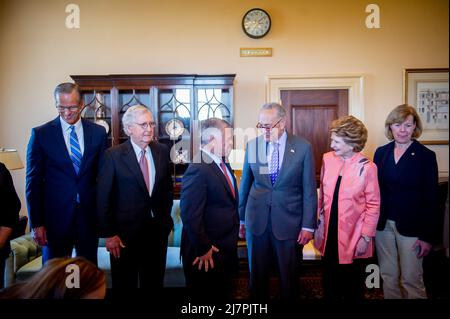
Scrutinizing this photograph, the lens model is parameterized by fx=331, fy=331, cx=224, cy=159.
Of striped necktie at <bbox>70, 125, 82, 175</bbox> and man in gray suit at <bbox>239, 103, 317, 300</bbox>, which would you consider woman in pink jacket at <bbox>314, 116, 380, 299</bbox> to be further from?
striped necktie at <bbox>70, 125, 82, 175</bbox>

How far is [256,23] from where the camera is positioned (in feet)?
10.6

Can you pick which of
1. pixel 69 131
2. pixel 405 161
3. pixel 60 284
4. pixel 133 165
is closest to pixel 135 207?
pixel 133 165

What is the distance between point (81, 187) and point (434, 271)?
1.91 meters

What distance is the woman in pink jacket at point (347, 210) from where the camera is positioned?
4.97ft

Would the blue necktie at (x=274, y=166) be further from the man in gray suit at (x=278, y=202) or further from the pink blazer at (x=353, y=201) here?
the pink blazer at (x=353, y=201)

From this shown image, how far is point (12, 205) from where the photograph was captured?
4.54 feet

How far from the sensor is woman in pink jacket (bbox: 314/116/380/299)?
1516 millimetres

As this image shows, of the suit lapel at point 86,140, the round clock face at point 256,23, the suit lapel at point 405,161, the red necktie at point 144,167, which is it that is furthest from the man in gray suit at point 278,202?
the round clock face at point 256,23

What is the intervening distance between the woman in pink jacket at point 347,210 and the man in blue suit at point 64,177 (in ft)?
3.68

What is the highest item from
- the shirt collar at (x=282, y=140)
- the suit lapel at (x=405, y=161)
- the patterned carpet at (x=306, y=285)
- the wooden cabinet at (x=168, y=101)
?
the wooden cabinet at (x=168, y=101)

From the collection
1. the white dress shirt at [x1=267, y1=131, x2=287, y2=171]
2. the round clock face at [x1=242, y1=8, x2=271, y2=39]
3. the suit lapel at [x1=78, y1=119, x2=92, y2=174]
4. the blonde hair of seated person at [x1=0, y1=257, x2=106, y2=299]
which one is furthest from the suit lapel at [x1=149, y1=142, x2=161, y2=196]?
the round clock face at [x1=242, y1=8, x2=271, y2=39]

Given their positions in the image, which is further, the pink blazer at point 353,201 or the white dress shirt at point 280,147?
the white dress shirt at point 280,147

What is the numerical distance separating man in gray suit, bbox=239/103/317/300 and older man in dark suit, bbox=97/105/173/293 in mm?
460
